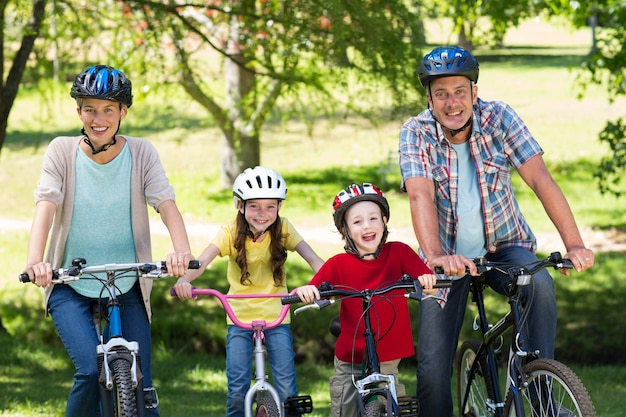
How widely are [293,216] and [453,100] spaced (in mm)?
12215

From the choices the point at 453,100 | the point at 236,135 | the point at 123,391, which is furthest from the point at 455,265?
the point at 236,135

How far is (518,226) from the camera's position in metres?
5.13

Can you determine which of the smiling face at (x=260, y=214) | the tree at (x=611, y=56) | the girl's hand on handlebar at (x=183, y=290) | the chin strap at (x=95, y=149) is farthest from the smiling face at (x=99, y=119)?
the tree at (x=611, y=56)

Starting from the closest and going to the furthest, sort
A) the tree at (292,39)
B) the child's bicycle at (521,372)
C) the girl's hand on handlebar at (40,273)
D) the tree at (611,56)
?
the child's bicycle at (521,372) → the girl's hand on handlebar at (40,273) → the tree at (292,39) → the tree at (611,56)

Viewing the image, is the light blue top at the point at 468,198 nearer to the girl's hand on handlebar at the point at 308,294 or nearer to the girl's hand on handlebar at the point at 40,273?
the girl's hand on handlebar at the point at 308,294

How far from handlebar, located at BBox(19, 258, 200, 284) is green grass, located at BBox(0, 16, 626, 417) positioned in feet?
8.90

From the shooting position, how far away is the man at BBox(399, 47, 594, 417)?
5.00 meters

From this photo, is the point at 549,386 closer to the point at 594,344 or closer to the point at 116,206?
the point at 116,206

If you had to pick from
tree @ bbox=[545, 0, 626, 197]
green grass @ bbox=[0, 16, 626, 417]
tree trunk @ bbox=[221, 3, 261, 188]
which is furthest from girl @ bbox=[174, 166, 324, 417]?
tree trunk @ bbox=[221, 3, 261, 188]

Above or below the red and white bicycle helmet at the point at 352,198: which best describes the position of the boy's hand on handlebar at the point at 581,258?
below

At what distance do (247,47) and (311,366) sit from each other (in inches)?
128

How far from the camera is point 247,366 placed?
5410 millimetres

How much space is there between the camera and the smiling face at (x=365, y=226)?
5.07 meters

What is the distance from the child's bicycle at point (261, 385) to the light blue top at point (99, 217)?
14.1 inches
